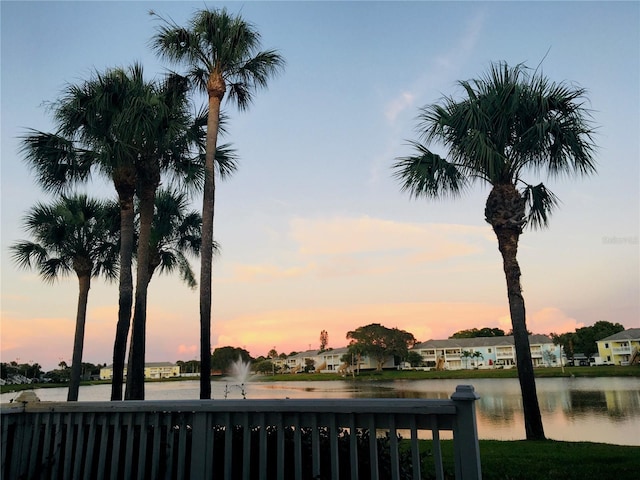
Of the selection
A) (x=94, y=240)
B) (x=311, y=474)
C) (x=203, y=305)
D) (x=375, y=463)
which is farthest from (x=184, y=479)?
(x=94, y=240)

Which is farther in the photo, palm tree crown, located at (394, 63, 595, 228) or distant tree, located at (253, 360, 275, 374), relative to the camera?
distant tree, located at (253, 360, 275, 374)

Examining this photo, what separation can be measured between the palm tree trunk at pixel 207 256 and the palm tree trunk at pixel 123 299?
8.75 feet

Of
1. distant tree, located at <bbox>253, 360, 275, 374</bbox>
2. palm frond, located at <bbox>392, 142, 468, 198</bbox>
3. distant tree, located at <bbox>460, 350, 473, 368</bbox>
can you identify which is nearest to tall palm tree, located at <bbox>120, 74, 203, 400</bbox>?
palm frond, located at <bbox>392, 142, 468, 198</bbox>

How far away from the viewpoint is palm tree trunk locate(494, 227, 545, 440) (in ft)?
33.4

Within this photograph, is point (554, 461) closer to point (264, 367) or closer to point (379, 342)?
point (379, 342)

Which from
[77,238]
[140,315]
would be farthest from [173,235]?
[140,315]

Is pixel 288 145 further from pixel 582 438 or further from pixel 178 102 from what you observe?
pixel 582 438

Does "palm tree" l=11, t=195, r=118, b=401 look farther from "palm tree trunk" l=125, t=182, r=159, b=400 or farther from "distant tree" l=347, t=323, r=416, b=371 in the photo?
"distant tree" l=347, t=323, r=416, b=371

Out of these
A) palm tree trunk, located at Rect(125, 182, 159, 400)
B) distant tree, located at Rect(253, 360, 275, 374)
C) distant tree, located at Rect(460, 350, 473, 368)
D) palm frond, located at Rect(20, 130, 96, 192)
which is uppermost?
palm frond, located at Rect(20, 130, 96, 192)

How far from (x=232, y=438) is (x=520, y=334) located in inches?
345

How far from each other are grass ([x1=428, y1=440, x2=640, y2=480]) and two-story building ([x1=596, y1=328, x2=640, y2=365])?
74981mm

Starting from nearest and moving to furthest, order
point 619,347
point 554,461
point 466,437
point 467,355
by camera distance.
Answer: point 466,437 → point 554,461 → point 619,347 → point 467,355

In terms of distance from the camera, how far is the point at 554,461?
7164mm

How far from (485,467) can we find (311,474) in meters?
4.04
